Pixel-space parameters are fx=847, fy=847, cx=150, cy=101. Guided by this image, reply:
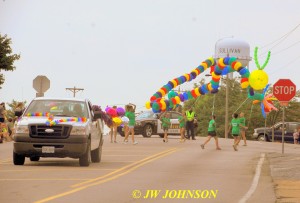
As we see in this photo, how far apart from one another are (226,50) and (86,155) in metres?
62.4

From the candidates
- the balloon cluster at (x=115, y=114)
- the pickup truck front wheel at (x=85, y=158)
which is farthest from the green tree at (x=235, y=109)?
the pickup truck front wheel at (x=85, y=158)

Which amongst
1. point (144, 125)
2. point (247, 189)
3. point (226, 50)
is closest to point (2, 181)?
point (247, 189)

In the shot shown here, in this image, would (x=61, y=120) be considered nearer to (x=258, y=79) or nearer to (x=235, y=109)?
(x=258, y=79)

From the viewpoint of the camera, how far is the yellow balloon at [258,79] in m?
50.0

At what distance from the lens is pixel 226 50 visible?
271ft

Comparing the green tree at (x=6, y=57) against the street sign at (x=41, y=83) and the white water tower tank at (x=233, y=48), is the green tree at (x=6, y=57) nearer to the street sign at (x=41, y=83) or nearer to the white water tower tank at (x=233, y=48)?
the street sign at (x=41, y=83)

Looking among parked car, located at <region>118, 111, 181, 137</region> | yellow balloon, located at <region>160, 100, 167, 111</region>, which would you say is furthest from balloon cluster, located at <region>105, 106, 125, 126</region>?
yellow balloon, located at <region>160, 100, 167, 111</region>

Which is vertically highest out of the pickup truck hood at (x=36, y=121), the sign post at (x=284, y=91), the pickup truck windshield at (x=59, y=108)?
the sign post at (x=284, y=91)

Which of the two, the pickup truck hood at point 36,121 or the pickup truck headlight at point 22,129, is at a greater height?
the pickup truck hood at point 36,121

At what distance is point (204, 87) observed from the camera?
177 feet

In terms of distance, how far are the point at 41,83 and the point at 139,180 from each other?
20.7 metres

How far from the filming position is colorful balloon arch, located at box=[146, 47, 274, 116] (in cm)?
5040

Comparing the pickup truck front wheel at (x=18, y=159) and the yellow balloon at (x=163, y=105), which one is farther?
the yellow balloon at (x=163, y=105)

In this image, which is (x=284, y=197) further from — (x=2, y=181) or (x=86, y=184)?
(x=2, y=181)
